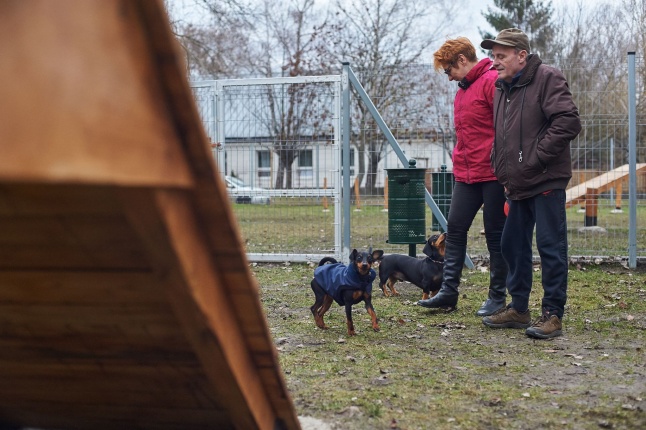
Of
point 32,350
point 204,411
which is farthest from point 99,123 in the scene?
point 204,411

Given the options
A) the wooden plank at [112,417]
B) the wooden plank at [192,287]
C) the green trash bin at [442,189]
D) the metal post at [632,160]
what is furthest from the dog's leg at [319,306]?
the metal post at [632,160]

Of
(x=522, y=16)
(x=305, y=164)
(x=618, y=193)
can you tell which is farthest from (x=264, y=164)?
(x=522, y=16)

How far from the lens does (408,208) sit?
8516 millimetres

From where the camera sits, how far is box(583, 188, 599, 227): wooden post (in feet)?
35.5

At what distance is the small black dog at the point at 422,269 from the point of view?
6.92 m

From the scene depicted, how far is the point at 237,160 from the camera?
33.5 feet

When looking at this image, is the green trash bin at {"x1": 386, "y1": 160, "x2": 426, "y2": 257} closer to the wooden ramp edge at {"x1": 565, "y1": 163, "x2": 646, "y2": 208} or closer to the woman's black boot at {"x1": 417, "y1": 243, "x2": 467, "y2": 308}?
the wooden ramp edge at {"x1": 565, "y1": 163, "x2": 646, "y2": 208}

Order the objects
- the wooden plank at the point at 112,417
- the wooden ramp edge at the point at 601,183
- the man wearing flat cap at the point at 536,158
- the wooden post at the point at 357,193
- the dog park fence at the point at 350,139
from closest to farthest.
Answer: the wooden plank at the point at 112,417 → the man wearing flat cap at the point at 536,158 → the dog park fence at the point at 350,139 → the wooden ramp edge at the point at 601,183 → the wooden post at the point at 357,193

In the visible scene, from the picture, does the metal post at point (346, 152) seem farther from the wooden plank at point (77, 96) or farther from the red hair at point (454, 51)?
the wooden plank at point (77, 96)

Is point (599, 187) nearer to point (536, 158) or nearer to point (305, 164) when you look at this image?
point (305, 164)

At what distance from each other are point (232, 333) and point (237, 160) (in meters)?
8.27

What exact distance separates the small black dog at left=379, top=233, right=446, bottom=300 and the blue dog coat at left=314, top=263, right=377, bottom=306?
1.46 meters

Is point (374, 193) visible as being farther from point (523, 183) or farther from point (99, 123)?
point (99, 123)

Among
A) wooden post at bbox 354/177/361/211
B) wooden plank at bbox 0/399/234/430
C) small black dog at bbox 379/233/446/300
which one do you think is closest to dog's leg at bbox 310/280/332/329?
small black dog at bbox 379/233/446/300
